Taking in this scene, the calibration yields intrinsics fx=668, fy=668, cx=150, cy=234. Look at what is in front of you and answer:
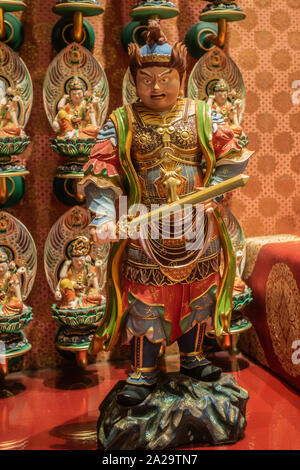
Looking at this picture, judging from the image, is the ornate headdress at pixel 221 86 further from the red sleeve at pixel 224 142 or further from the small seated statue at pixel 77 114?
the red sleeve at pixel 224 142

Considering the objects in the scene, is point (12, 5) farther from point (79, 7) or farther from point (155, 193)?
point (155, 193)

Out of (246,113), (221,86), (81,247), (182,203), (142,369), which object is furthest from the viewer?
(246,113)

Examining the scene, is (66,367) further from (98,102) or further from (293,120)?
(293,120)

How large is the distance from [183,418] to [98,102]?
5.41ft

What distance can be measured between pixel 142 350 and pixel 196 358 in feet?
0.86

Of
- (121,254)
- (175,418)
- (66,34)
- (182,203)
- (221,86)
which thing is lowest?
(175,418)

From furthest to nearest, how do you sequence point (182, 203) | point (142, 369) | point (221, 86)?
point (221, 86) < point (142, 369) < point (182, 203)

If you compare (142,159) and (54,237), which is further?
(54,237)

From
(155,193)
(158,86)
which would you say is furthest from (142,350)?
(158,86)

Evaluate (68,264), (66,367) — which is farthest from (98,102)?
(66,367)

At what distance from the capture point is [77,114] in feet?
11.0

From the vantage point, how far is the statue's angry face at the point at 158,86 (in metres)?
2.51

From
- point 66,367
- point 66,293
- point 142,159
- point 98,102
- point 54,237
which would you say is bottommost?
point 66,367

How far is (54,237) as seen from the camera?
3.45 m
